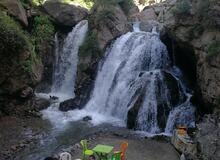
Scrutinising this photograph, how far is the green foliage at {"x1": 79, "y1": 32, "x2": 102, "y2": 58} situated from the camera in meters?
22.9

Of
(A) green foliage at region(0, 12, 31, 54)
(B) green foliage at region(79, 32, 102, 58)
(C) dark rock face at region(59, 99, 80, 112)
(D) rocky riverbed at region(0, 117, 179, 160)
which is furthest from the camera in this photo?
(B) green foliage at region(79, 32, 102, 58)

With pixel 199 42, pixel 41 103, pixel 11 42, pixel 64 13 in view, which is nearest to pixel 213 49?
pixel 199 42

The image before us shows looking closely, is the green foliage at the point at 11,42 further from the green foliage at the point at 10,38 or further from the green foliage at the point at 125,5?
the green foliage at the point at 125,5

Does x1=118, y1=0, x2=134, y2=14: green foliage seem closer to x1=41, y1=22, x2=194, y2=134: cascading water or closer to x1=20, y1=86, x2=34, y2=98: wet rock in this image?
x1=41, y1=22, x2=194, y2=134: cascading water

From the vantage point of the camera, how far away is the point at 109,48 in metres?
23.2

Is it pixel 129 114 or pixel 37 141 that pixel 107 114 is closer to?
pixel 129 114

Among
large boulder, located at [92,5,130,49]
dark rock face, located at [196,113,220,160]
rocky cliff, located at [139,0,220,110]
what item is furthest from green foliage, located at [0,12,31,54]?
dark rock face, located at [196,113,220,160]

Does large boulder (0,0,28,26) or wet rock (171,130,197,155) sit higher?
large boulder (0,0,28,26)

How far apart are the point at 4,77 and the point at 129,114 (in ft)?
22.2

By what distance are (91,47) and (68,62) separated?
2465 mm

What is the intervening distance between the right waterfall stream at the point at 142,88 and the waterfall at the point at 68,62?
244cm

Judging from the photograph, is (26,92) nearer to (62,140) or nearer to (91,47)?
(62,140)

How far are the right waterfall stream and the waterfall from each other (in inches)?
96.1

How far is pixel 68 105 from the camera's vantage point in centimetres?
2119
